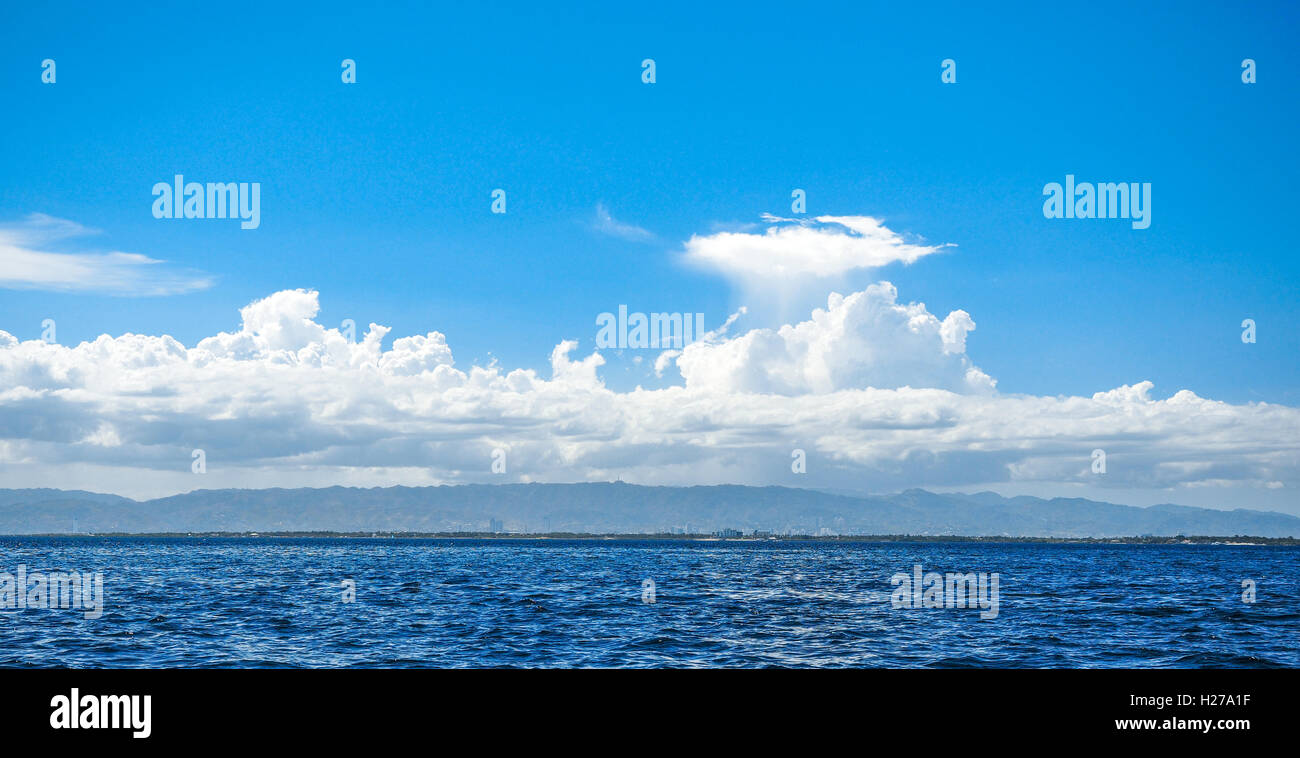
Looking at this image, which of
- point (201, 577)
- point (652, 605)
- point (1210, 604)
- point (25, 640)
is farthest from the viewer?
point (201, 577)

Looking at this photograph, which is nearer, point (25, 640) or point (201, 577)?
point (25, 640)

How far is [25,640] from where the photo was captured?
41.6 m
